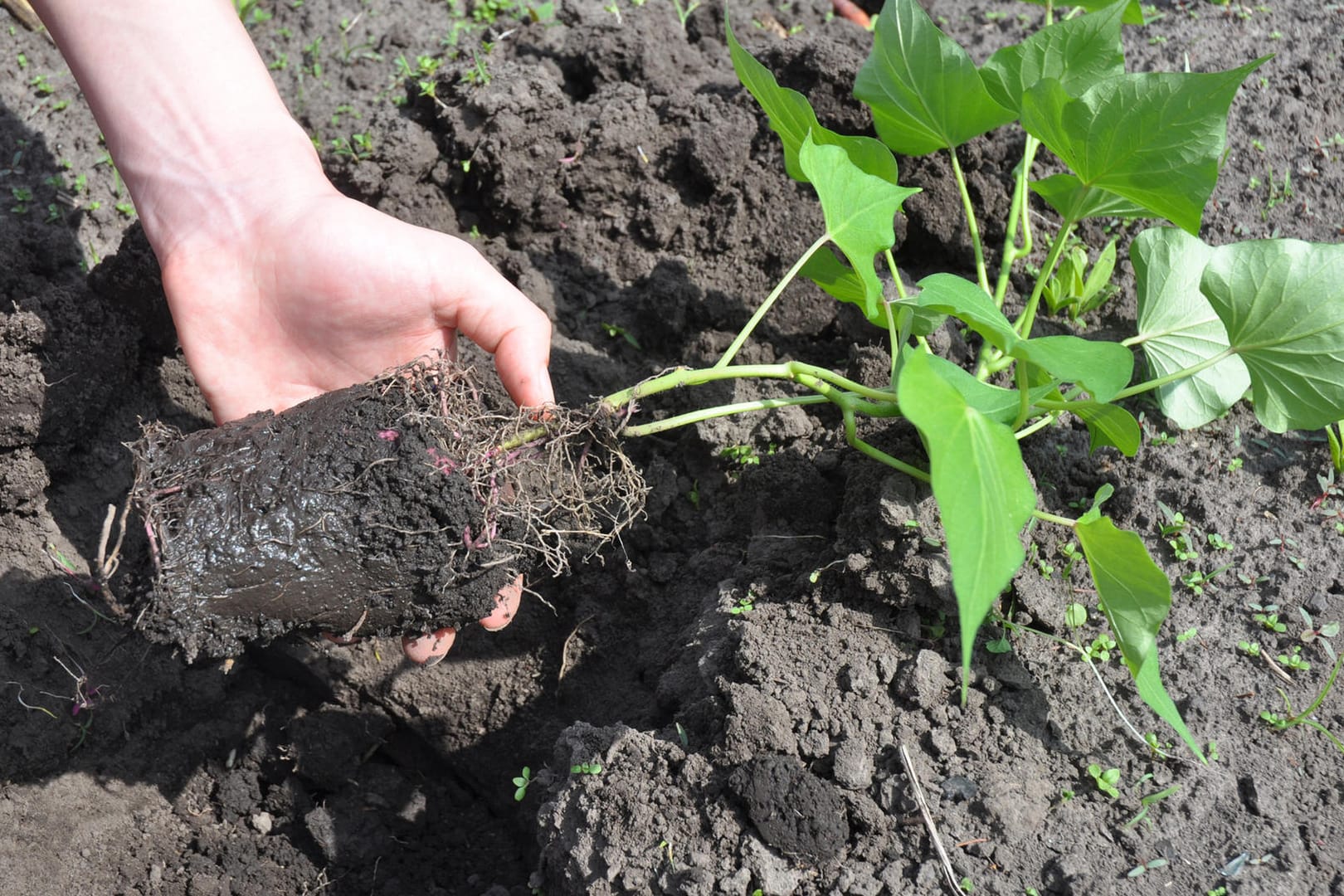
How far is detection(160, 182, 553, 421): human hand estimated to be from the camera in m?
1.67

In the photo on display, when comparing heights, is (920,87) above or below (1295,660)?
above

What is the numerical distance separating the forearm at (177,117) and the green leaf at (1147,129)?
139 cm

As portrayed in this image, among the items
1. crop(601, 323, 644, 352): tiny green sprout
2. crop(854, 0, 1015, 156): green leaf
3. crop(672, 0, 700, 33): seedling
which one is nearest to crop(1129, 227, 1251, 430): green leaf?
crop(854, 0, 1015, 156): green leaf

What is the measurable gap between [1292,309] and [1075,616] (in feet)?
1.95

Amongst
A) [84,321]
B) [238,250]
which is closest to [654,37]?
[238,250]

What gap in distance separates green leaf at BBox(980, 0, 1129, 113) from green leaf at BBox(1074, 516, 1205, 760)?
84 cm

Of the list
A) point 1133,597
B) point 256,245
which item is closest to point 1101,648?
point 1133,597

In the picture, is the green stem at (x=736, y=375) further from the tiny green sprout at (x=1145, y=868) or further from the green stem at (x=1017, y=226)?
the tiny green sprout at (x=1145, y=868)

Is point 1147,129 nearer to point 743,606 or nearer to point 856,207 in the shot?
point 856,207

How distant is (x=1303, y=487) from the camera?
1.73 m

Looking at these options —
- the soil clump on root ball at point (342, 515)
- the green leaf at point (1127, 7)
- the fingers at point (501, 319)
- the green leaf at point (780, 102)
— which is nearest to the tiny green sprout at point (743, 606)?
the soil clump on root ball at point (342, 515)

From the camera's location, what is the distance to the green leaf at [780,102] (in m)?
1.55

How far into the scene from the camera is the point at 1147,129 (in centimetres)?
143

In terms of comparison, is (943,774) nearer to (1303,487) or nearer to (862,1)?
(1303,487)
